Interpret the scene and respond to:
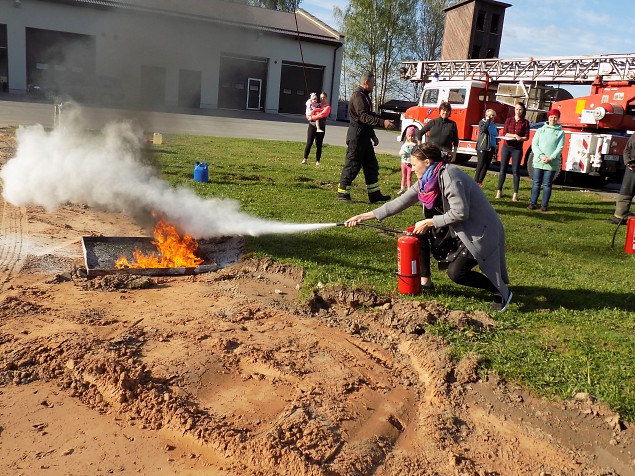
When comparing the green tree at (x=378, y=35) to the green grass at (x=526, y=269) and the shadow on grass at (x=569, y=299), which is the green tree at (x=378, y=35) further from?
the shadow on grass at (x=569, y=299)

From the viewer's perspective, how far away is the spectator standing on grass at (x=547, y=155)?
10.3 metres

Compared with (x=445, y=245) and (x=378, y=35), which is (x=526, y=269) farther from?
(x=378, y=35)

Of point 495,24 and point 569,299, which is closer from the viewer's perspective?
point 569,299

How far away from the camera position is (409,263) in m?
5.43

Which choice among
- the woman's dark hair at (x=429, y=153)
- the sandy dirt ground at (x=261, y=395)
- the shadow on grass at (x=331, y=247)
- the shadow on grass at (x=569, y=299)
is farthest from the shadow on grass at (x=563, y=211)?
the sandy dirt ground at (x=261, y=395)

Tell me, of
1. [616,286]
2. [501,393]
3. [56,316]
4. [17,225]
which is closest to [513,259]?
[616,286]

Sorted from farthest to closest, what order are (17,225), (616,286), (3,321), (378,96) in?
(378,96) < (17,225) < (616,286) < (3,321)

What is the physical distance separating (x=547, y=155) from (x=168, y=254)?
7349 mm

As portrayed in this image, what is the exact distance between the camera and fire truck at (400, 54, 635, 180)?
1402cm

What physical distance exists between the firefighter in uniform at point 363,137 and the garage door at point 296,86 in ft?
100

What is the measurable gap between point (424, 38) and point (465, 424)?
5615cm

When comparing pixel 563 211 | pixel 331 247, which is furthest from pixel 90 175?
pixel 563 211

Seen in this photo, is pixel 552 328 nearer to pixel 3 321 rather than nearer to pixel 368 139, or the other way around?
pixel 3 321

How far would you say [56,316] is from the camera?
4832mm
